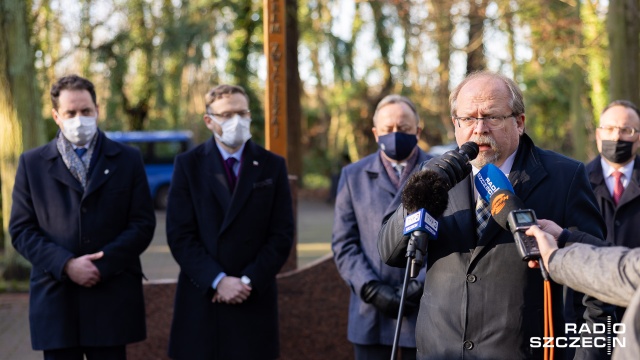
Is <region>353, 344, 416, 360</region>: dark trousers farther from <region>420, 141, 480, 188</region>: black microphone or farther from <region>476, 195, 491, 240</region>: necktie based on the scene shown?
<region>420, 141, 480, 188</region>: black microphone

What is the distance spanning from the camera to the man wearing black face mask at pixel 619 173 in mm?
6738

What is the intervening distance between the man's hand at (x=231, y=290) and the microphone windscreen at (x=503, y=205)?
2634 millimetres

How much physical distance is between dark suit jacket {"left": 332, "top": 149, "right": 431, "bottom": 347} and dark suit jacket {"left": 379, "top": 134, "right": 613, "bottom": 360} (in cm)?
176

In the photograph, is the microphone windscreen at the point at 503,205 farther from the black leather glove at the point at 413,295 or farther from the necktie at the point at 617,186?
the necktie at the point at 617,186

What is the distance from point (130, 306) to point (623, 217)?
12.0 ft

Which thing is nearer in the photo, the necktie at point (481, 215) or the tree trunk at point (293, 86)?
the necktie at point (481, 215)

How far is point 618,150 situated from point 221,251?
10.6ft

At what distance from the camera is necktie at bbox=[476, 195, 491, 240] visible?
12.3 feet

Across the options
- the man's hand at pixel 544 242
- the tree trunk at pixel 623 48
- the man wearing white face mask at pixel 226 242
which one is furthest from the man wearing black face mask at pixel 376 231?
the tree trunk at pixel 623 48

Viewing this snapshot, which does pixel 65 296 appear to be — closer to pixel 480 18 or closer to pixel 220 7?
pixel 480 18

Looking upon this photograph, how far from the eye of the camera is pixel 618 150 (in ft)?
22.9

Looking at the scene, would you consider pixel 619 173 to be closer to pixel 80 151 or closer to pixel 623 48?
pixel 80 151

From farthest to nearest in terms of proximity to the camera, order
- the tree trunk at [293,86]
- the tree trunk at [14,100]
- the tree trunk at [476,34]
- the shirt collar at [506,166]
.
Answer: the tree trunk at [293,86] < the tree trunk at [476,34] < the tree trunk at [14,100] < the shirt collar at [506,166]

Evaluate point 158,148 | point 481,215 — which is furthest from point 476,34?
point 481,215
